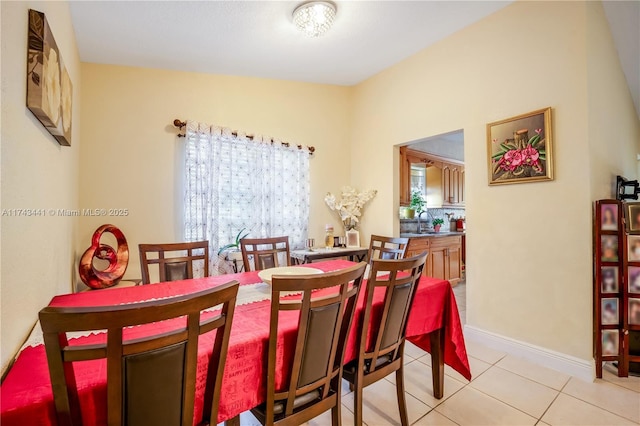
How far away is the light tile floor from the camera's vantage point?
1.69 meters

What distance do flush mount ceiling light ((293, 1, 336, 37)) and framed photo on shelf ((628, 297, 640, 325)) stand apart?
306cm

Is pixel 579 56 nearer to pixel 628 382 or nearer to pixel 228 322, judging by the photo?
pixel 628 382

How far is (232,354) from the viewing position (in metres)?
1.01

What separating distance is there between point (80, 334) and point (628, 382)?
10.9ft

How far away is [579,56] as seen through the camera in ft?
6.97

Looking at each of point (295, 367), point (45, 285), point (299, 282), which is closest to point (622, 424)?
point (295, 367)

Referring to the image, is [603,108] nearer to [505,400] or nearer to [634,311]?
[634,311]

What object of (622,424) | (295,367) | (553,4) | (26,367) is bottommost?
(622,424)

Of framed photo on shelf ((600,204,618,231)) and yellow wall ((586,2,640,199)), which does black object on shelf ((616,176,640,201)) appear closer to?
yellow wall ((586,2,640,199))

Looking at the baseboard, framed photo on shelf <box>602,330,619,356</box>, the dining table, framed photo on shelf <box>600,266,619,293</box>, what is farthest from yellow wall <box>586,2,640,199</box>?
the dining table

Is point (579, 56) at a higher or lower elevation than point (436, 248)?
higher

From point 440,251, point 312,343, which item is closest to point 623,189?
point 440,251

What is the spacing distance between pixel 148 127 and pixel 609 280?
4.18 metres

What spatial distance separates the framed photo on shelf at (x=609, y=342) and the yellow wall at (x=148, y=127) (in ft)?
11.4
